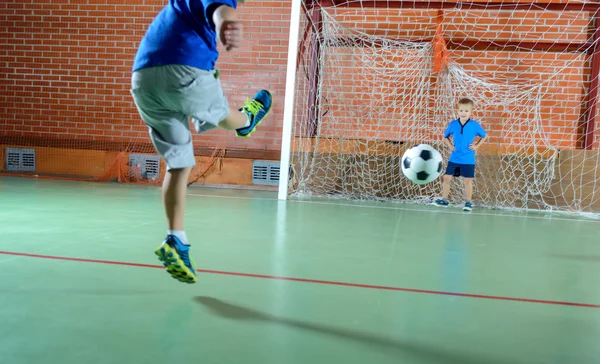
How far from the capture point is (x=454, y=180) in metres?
6.62

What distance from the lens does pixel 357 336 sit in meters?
1.66

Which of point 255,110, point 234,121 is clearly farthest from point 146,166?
point 234,121

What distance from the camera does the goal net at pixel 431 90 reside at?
6.50m

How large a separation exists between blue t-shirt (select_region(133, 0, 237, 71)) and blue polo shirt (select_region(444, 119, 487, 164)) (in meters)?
4.55

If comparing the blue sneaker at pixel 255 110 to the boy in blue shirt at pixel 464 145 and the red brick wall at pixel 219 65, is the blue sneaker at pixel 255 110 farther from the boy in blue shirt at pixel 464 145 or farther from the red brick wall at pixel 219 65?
the red brick wall at pixel 219 65

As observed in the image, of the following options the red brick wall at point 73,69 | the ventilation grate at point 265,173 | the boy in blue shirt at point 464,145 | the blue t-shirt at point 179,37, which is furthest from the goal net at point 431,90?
the blue t-shirt at point 179,37

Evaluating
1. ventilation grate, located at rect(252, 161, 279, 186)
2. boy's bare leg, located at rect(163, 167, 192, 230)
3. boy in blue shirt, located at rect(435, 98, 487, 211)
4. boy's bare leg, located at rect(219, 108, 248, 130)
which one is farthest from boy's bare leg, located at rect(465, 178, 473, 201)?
boy's bare leg, located at rect(163, 167, 192, 230)

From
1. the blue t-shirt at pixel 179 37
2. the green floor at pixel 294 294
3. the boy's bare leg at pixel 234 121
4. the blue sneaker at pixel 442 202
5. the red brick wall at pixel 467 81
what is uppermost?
the red brick wall at pixel 467 81

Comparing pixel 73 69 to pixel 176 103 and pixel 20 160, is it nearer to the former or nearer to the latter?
pixel 20 160

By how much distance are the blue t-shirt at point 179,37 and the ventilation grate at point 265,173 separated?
5.34m

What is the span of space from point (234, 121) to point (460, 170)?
431 centimetres

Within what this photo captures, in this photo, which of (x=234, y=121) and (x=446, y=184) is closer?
(x=234, y=121)

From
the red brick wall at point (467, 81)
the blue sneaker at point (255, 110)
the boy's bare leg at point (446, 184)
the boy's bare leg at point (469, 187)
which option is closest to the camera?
the blue sneaker at point (255, 110)

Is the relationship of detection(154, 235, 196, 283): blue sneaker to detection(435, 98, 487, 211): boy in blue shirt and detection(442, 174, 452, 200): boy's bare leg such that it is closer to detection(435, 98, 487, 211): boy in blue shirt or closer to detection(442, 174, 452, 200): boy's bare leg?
detection(435, 98, 487, 211): boy in blue shirt
